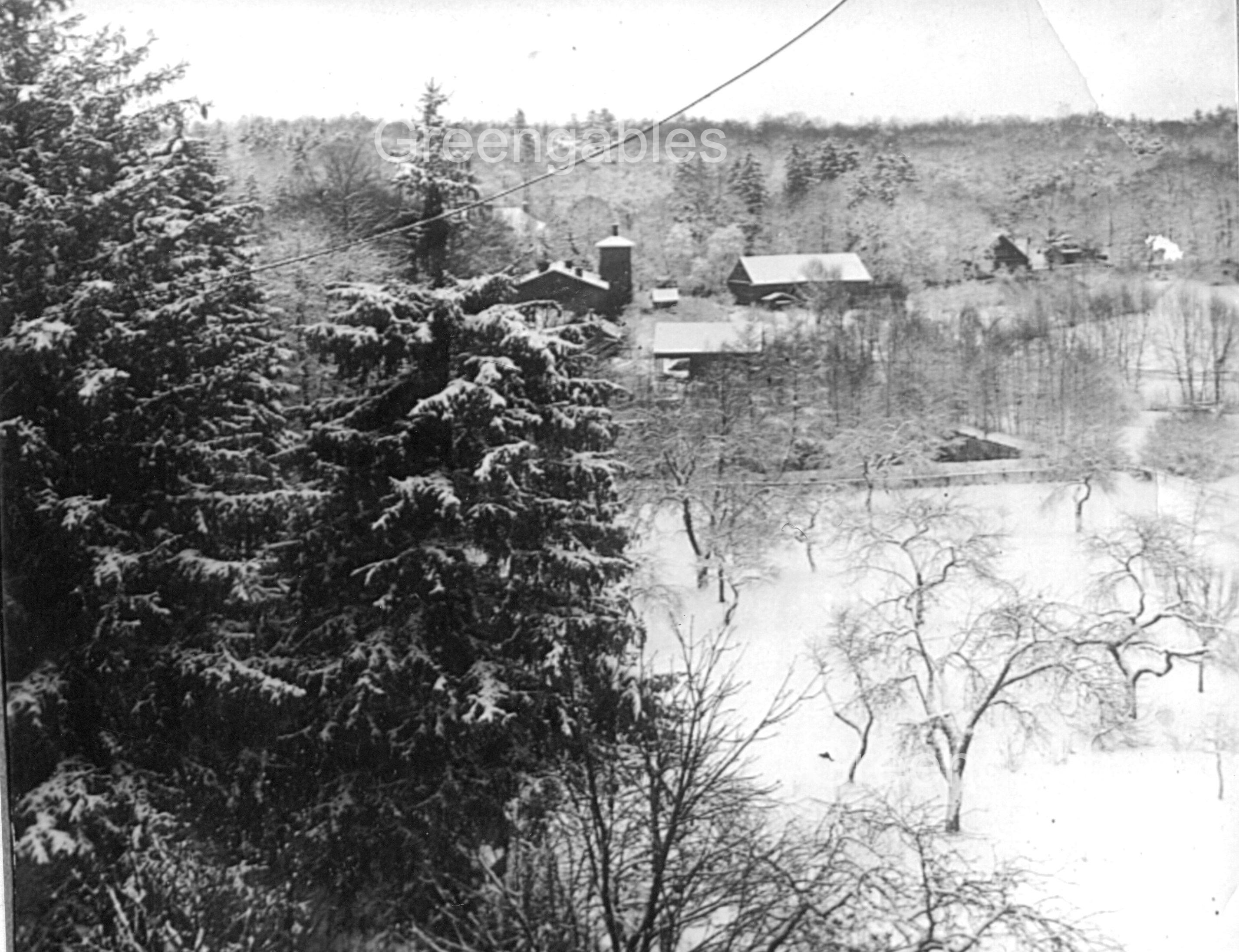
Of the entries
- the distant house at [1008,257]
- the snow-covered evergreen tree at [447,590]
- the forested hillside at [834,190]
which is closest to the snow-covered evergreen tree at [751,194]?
the forested hillside at [834,190]

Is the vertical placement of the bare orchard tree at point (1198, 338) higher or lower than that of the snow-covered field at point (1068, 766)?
higher

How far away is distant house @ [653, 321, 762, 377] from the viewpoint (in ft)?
8.41

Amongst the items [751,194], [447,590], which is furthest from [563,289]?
[447,590]

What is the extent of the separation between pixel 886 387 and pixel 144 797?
208 centimetres

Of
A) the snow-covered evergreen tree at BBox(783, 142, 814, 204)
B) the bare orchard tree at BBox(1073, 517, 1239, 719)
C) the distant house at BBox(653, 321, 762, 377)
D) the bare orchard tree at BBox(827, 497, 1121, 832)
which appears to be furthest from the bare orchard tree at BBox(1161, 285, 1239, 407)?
the distant house at BBox(653, 321, 762, 377)

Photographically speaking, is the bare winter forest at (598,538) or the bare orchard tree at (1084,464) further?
the bare orchard tree at (1084,464)

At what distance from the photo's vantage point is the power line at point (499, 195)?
8.25 feet

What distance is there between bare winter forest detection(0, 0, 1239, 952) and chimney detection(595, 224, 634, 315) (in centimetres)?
1

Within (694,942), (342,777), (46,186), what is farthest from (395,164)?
(694,942)

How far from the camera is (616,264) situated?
254cm

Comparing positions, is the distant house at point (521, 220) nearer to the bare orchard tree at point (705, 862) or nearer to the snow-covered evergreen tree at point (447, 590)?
the snow-covered evergreen tree at point (447, 590)

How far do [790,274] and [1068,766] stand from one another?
142cm

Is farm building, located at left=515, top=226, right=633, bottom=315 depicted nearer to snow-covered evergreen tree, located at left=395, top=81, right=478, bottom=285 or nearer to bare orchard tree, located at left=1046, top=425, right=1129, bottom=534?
snow-covered evergreen tree, located at left=395, top=81, right=478, bottom=285

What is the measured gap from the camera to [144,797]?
8.19 ft
